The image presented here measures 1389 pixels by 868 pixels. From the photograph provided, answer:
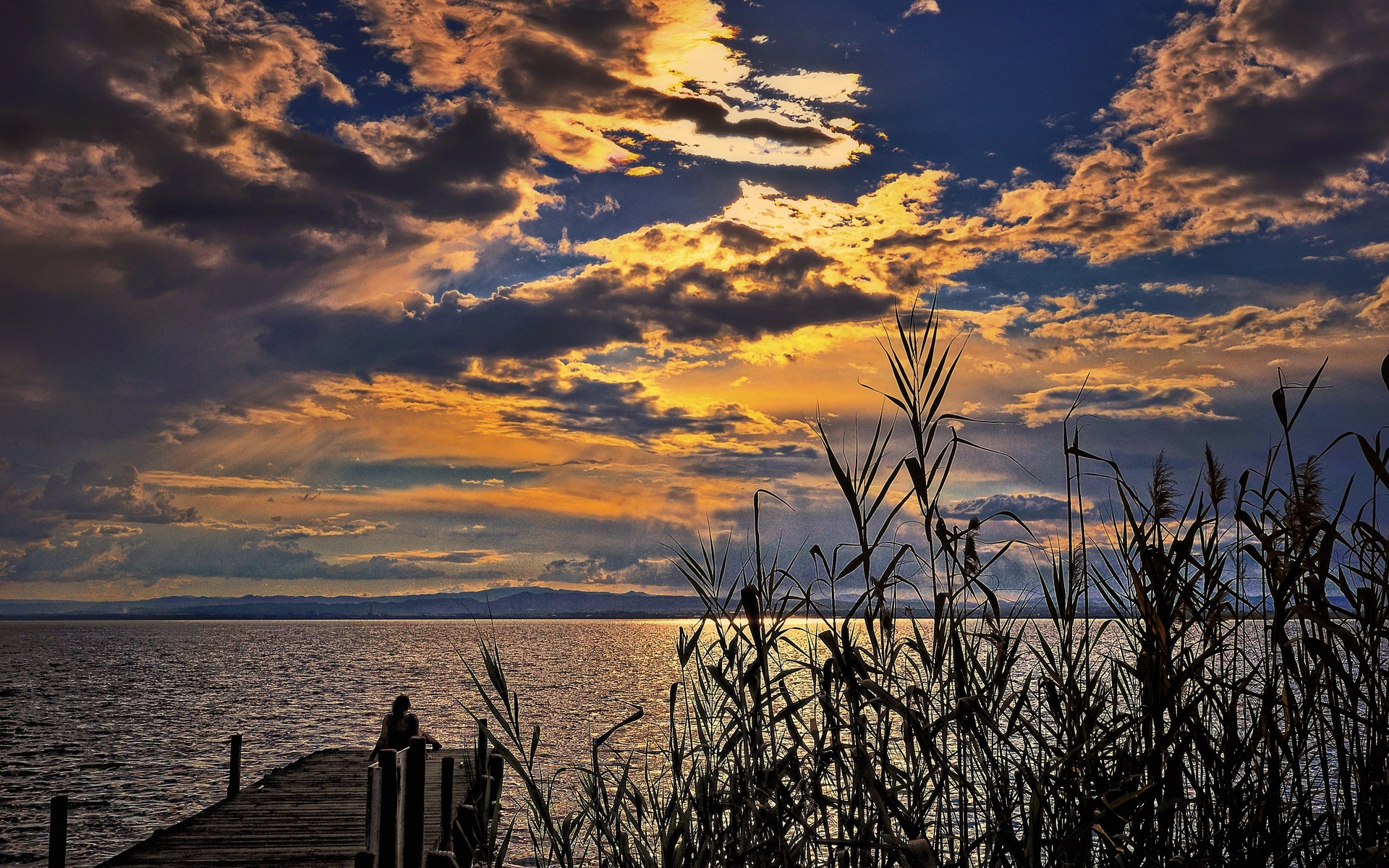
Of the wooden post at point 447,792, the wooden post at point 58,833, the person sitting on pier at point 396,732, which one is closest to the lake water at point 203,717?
the person sitting on pier at point 396,732

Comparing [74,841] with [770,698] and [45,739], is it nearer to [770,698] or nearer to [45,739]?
[770,698]

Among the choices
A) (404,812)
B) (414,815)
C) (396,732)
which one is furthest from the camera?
(396,732)

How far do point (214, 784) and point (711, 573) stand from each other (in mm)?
32520

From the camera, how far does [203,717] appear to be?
2192 inches

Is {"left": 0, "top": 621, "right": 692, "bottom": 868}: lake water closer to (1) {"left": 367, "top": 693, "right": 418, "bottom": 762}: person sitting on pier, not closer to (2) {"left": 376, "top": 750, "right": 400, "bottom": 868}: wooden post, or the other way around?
(1) {"left": 367, "top": 693, "right": 418, "bottom": 762}: person sitting on pier

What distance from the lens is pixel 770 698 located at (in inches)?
161

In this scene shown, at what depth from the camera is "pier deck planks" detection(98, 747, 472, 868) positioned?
12.9m

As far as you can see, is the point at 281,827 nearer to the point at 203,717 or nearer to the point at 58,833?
the point at 58,833

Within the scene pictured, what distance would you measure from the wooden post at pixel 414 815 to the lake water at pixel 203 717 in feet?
7.23

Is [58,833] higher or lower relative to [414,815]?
lower

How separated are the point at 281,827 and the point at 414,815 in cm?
728

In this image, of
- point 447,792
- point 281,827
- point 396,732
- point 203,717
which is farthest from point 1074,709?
point 203,717

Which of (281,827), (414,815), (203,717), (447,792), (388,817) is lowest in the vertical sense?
(203,717)

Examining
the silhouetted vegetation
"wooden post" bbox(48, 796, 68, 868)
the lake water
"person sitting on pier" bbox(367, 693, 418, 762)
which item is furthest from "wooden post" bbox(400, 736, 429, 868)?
"wooden post" bbox(48, 796, 68, 868)
